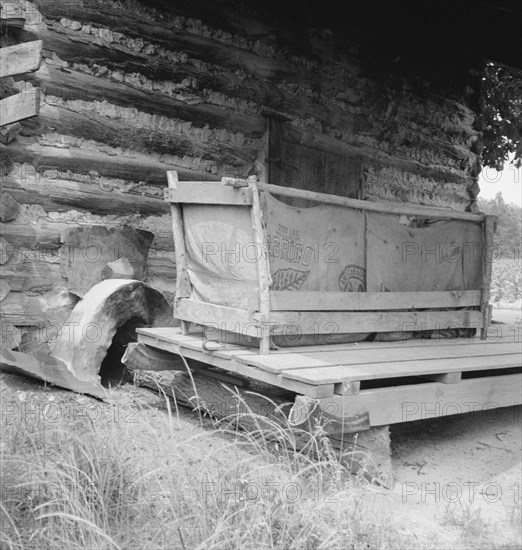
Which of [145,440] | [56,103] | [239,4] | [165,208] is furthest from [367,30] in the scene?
[145,440]

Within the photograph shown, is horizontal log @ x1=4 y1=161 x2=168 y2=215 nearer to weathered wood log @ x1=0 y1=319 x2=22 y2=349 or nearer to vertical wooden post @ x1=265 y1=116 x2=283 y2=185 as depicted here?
weathered wood log @ x1=0 y1=319 x2=22 y2=349

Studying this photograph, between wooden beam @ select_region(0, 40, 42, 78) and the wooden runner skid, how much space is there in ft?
6.85

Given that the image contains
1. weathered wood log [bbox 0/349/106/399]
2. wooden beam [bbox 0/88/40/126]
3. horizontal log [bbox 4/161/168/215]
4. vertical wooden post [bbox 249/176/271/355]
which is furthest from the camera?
horizontal log [bbox 4/161/168/215]

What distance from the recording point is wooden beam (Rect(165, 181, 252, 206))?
4484 mm

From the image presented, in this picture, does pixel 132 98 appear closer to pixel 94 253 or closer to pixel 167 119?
pixel 167 119

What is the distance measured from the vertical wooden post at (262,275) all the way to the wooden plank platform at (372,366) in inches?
4.9

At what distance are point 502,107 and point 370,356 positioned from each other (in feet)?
31.9

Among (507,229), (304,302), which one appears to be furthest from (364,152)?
(507,229)

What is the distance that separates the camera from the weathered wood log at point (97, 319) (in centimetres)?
508

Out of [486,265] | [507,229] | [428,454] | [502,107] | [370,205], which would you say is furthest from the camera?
[507,229]

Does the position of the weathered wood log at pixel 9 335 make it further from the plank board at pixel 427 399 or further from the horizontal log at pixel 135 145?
the plank board at pixel 427 399

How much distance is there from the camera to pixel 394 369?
4.22 m

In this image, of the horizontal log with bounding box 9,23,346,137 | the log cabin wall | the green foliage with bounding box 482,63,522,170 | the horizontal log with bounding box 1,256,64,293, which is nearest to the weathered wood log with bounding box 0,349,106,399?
the log cabin wall

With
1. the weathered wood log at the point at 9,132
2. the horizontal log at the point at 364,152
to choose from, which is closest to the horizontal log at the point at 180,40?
the horizontal log at the point at 364,152
